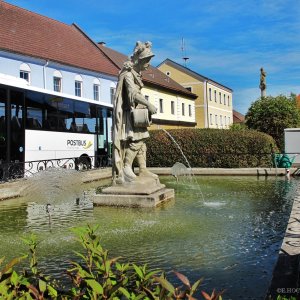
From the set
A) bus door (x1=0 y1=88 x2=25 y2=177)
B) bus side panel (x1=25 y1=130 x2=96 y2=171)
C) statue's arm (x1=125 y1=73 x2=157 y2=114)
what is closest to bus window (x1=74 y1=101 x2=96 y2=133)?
bus side panel (x1=25 y1=130 x2=96 y2=171)

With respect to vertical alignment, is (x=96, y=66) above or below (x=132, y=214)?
above

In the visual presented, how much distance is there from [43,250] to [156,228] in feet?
6.28

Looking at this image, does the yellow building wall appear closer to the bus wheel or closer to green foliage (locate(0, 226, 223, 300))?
the bus wheel

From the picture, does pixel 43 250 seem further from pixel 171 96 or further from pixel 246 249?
pixel 171 96

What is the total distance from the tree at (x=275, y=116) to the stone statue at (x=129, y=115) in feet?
102

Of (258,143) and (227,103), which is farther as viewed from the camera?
(227,103)

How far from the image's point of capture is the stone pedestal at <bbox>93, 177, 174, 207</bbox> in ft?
28.5

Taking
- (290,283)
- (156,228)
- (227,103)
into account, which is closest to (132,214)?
(156,228)

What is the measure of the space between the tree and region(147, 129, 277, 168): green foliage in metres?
18.3

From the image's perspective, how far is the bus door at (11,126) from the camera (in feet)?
49.2

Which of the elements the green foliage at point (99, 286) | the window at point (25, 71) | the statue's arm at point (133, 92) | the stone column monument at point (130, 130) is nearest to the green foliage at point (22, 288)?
the green foliage at point (99, 286)

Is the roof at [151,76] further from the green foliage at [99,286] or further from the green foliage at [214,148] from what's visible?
the green foliage at [99,286]

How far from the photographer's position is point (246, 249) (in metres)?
5.20

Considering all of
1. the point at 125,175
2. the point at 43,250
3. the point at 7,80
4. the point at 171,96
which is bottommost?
the point at 43,250
